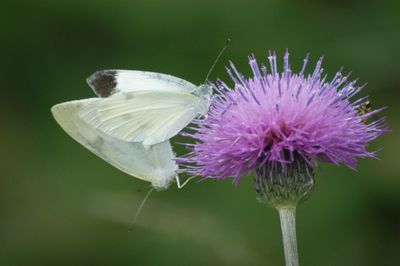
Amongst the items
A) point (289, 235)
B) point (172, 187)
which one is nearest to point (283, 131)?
point (289, 235)

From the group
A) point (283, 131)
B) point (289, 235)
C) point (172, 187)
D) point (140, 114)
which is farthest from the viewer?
point (172, 187)

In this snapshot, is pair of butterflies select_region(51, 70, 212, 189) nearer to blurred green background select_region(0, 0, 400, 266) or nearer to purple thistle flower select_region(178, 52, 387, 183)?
purple thistle flower select_region(178, 52, 387, 183)

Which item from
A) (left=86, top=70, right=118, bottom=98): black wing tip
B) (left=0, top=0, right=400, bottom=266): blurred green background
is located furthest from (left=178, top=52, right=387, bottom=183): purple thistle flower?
(left=0, top=0, right=400, bottom=266): blurred green background

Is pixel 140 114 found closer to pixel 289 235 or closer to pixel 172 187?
pixel 289 235

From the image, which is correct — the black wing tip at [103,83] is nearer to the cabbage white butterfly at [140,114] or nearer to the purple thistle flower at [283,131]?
the cabbage white butterfly at [140,114]

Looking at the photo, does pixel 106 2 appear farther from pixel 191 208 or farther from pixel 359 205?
pixel 359 205

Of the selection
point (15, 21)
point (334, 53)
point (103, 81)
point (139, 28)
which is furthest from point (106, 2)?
point (103, 81)
